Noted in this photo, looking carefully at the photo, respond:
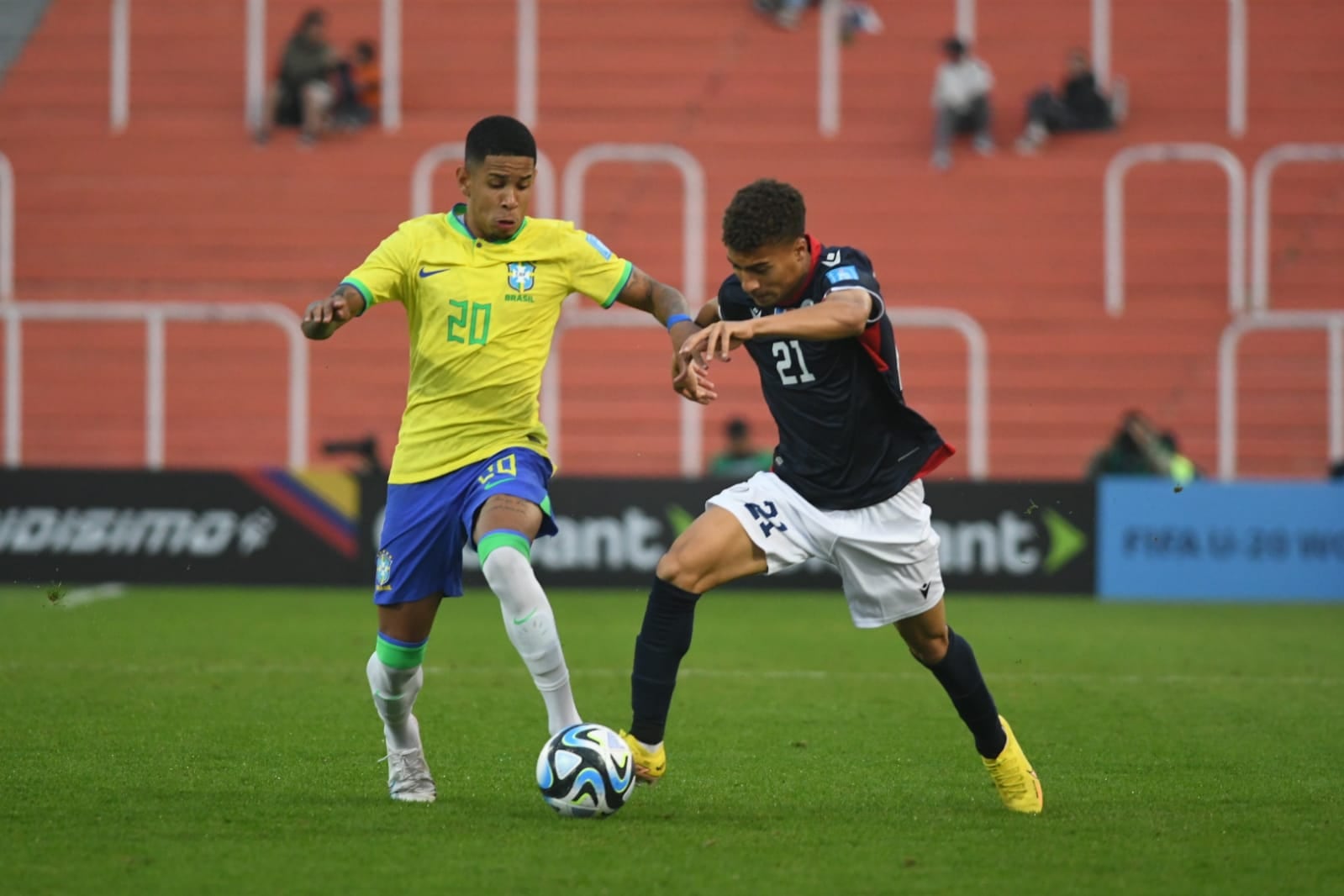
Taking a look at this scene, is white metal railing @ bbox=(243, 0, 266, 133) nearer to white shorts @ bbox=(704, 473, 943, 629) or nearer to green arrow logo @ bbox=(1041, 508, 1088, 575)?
green arrow logo @ bbox=(1041, 508, 1088, 575)

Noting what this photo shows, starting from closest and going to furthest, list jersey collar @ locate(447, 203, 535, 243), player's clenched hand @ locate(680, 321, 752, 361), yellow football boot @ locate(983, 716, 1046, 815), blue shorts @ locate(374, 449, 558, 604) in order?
player's clenched hand @ locate(680, 321, 752, 361) → yellow football boot @ locate(983, 716, 1046, 815) → blue shorts @ locate(374, 449, 558, 604) → jersey collar @ locate(447, 203, 535, 243)

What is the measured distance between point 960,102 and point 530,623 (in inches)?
643

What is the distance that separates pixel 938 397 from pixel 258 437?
6.75 meters

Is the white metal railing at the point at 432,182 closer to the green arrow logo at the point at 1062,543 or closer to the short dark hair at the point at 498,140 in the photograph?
the green arrow logo at the point at 1062,543

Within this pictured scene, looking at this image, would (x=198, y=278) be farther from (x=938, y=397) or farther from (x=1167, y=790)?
(x=1167, y=790)

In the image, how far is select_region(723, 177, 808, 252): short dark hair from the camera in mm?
6207

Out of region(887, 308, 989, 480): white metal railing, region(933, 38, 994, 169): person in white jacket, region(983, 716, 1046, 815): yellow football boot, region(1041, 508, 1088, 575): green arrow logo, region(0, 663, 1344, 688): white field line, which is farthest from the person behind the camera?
region(933, 38, 994, 169): person in white jacket

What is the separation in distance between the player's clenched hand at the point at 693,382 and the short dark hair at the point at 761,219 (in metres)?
0.45

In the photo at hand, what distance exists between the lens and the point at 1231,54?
22.2 m

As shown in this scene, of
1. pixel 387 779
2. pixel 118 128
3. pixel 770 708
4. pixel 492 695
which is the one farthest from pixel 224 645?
pixel 118 128

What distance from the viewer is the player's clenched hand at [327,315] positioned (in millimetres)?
6166

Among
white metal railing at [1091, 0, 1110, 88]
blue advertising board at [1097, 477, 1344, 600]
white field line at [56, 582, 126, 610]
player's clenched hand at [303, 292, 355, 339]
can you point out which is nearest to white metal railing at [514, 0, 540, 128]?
white metal railing at [1091, 0, 1110, 88]

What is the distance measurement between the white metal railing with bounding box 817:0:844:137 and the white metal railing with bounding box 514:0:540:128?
130 inches

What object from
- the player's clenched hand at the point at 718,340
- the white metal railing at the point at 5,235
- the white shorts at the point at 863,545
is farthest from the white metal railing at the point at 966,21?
the player's clenched hand at the point at 718,340
